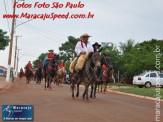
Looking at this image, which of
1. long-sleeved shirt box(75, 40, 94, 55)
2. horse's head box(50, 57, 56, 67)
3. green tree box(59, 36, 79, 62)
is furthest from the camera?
green tree box(59, 36, 79, 62)

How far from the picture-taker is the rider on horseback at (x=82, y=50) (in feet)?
36.7

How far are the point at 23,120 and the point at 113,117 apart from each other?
265cm

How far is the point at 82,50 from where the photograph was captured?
11.6m

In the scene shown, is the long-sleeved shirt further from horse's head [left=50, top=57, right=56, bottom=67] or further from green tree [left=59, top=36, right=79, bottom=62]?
green tree [left=59, top=36, right=79, bottom=62]

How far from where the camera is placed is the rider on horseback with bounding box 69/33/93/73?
11.2 metres

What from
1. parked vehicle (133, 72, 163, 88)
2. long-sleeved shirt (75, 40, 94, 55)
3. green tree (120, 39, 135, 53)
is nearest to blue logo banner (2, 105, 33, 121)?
long-sleeved shirt (75, 40, 94, 55)

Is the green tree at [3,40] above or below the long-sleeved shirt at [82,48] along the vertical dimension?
above

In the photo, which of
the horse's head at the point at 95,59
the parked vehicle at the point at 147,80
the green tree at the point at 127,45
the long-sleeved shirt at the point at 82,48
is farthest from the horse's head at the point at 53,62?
the green tree at the point at 127,45

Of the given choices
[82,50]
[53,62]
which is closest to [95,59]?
[82,50]

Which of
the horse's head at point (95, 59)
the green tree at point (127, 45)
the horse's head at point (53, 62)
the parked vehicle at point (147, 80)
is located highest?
the green tree at point (127, 45)

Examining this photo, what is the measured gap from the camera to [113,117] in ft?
23.8

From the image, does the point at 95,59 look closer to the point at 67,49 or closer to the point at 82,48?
the point at 82,48

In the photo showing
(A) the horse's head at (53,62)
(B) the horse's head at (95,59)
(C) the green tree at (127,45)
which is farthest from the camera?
(C) the green tree at (127,45)

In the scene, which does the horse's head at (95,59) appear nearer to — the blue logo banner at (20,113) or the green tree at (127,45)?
the blue logo banner at (20,113)
